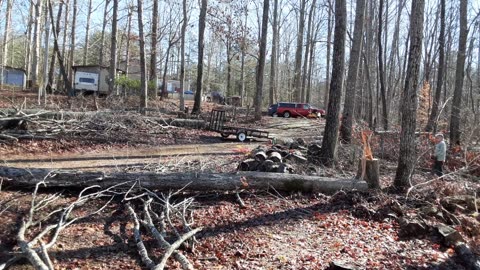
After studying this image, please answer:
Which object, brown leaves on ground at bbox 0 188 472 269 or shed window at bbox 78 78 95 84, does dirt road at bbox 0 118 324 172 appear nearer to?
brown leaves on ground at bbox 0 188 472 269

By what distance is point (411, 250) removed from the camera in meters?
6.42

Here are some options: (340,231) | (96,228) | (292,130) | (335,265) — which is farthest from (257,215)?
(292,130)

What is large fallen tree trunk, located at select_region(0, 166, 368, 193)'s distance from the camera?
Answer: 7453mm

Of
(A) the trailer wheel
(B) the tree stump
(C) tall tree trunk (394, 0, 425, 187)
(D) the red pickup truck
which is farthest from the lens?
(D) the red pickup truck

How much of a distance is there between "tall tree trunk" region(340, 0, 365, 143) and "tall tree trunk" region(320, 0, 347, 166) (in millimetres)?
4263

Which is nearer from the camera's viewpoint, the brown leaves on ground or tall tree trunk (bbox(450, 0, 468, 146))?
the brown leaves on ground

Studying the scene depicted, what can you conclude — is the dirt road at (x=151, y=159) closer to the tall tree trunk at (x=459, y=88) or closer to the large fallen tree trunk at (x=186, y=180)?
the large fallen tree trunk at (x=186, y=180)

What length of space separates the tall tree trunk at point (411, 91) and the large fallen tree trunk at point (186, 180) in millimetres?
1187

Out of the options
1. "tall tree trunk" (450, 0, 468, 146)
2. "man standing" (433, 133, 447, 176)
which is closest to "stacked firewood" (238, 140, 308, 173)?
"man standing" (433, 133, 447, 176)

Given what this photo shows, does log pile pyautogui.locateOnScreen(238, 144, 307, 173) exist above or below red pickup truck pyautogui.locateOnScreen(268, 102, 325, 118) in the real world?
below

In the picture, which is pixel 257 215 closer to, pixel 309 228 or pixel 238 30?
pixel 309 228

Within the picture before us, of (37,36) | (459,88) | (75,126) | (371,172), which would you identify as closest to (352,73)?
(459,88)

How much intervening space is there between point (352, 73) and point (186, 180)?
9.90 metres

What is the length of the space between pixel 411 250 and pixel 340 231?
3.93 ft
